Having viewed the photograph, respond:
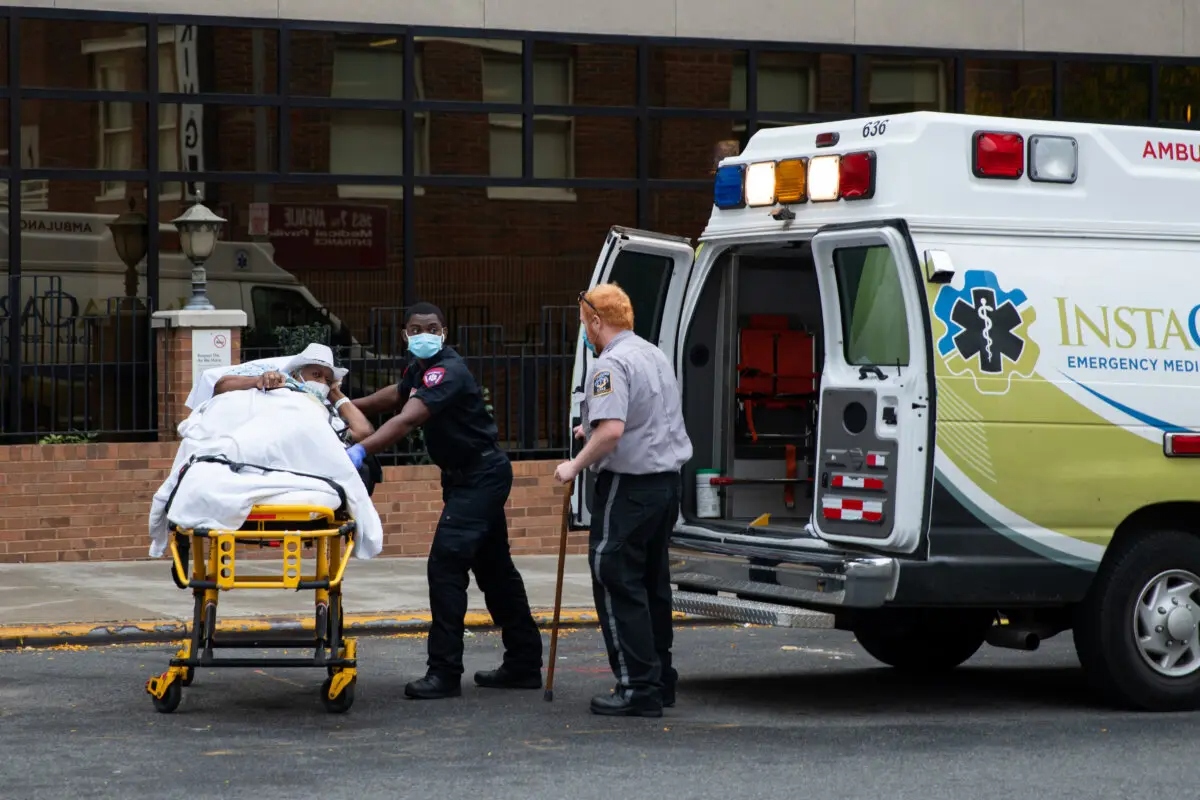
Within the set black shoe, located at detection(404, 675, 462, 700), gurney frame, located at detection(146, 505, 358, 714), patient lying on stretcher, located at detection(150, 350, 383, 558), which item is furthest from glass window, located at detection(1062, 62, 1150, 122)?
gurney frame, located at detection(146, 505, 358, 714)

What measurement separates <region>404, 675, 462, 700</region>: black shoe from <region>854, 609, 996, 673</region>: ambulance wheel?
2074mm

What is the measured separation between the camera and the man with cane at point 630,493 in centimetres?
852

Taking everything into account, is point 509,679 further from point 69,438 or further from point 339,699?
point 69,438

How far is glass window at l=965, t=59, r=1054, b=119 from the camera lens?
1756cm

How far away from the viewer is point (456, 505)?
9.13m

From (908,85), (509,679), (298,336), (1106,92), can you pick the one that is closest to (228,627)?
(509,679)

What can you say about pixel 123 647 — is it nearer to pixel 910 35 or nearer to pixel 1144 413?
pixel 1144 413

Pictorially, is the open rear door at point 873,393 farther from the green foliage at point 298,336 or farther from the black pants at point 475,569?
the green foliage at point 298,336

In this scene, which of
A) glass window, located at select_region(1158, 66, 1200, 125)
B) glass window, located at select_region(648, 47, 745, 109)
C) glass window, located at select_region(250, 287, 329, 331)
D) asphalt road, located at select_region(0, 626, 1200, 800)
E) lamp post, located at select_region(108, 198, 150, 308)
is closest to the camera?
asphalt road, located at select_region(0, 626, 1200, 800)

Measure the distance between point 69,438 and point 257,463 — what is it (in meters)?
5.97

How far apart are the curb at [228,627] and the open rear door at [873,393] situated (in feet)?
11.4

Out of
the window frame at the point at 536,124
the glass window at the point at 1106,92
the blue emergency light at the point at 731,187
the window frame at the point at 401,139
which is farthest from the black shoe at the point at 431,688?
the glass window at the point at 1106,92

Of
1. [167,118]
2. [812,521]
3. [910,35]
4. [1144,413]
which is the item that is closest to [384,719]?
[812,521]

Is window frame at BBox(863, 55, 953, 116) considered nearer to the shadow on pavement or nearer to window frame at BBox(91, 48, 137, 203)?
window frame at BBox(91, 48, 137, 203)
